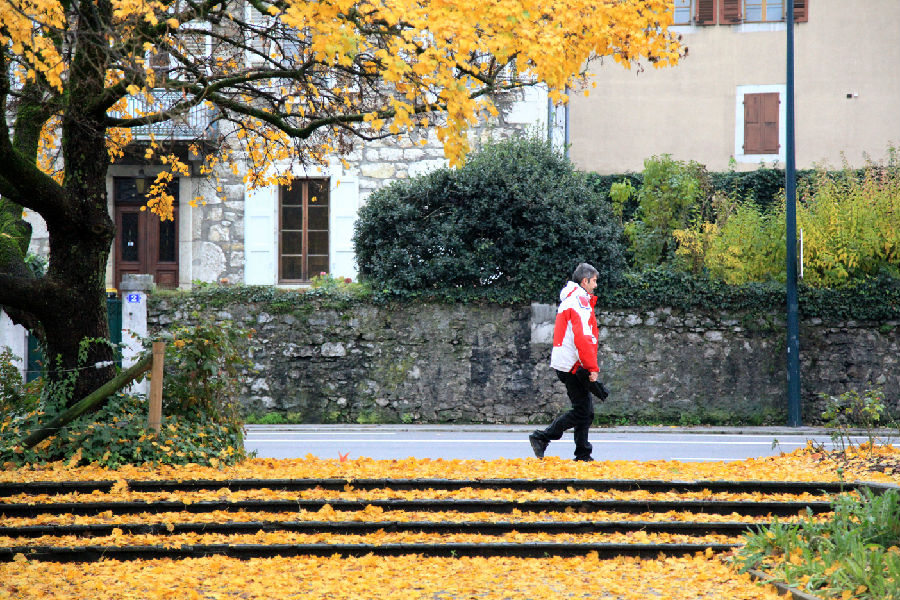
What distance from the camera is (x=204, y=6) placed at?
29.5 ft

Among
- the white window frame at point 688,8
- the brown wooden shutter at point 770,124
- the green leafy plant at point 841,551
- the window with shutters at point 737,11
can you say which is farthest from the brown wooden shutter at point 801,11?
the green leafy plant at point 841,551

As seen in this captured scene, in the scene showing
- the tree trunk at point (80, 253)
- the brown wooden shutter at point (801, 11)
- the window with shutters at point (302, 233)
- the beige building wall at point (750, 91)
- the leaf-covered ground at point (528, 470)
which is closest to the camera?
the leaf-covered ground at point (528, 470)

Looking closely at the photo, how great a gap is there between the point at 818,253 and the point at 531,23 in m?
10.5

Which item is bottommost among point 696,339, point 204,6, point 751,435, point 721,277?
point 751,435

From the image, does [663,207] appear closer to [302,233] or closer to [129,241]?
[302,233]

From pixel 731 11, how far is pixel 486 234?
36.3 feet

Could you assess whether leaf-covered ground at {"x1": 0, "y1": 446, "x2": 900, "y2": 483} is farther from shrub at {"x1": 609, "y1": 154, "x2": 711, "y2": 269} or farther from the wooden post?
shrub at {"x1": 609, "y1": 154, "x2": 711, "y2": 269}

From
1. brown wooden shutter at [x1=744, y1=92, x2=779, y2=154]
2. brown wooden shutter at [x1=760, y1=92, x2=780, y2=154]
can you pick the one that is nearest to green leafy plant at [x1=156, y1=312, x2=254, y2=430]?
brown wooden shutter at [x1=744, y1=92, x2=779, y2=154]

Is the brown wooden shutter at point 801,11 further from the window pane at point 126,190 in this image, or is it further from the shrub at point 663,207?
the window pane at point 126,190

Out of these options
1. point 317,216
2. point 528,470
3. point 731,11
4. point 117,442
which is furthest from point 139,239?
point 528,470

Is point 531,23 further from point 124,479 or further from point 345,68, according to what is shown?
point 124,479

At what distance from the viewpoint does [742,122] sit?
77.0ft

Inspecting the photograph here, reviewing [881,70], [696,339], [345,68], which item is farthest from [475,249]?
[881,70]

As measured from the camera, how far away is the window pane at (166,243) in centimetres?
2119
